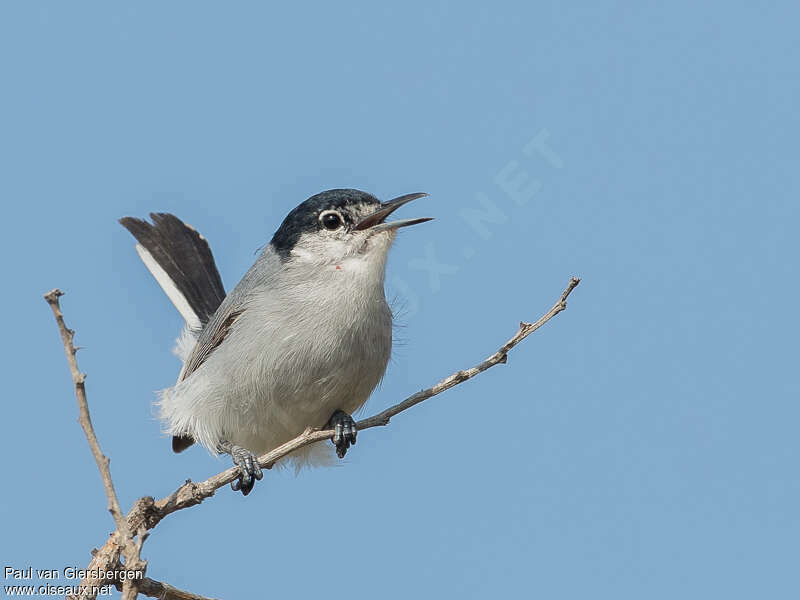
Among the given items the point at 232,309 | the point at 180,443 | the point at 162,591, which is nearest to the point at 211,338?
the point at 232,309

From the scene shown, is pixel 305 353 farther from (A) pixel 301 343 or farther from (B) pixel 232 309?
(B) pixel 232 309

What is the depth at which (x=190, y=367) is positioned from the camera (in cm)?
629

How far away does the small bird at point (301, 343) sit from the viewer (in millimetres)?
5340

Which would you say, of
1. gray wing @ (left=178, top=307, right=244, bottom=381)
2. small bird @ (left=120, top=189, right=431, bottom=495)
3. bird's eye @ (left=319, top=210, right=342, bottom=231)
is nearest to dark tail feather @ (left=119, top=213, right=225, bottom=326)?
gray wing @ (left=178, top=307, right=244, bottom=381)

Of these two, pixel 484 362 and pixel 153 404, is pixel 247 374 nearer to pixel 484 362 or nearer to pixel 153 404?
pixel 153 404

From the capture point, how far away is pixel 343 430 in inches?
216

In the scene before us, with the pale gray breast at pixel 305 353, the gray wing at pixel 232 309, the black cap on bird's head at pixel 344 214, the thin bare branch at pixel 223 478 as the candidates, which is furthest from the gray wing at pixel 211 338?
the thin bare branch at pixel 223 478

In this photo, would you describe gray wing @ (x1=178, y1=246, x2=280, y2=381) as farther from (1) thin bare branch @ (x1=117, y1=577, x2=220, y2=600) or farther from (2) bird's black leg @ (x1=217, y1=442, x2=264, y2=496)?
(1) thin bare branch @ (x1=117, y1=577, x2=220, y2=600)

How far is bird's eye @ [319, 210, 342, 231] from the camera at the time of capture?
5.70m

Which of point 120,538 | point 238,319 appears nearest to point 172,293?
point 238,319

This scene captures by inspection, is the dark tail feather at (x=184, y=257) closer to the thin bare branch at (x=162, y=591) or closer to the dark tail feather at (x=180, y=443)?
the dark tail feather at (x=180, y=443)

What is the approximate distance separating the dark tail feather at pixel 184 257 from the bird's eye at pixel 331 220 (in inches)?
84.2

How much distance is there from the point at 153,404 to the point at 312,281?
159cm

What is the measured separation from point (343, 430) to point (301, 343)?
625 mm
